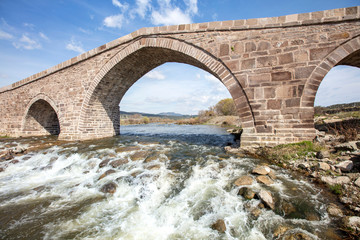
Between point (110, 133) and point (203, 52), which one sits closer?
point (203, 52)

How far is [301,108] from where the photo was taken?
5.52 metres

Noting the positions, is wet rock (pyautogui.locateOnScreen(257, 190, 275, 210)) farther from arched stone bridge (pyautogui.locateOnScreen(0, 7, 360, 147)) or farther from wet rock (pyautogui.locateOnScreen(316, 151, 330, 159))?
arched stone bridge (pyautogui.locateOnScreen(0, 7, 360, 147))

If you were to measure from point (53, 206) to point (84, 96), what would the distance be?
778cm

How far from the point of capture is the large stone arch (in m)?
6.37

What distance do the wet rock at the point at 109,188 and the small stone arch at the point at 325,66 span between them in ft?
19.7

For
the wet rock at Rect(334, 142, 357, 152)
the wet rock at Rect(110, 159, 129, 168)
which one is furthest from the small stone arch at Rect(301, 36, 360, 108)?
the wet rock at Rect(110, 159, 129, 168)

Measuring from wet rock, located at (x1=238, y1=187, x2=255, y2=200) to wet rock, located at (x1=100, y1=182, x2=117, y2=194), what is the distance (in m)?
2.57

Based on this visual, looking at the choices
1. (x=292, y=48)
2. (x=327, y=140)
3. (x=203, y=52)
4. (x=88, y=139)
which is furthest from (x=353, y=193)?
(x=88, y=139)

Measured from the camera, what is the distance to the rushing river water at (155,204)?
2389mm

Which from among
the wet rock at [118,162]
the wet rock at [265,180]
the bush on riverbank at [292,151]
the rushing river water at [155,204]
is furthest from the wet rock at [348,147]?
the wet rock at [118,162]

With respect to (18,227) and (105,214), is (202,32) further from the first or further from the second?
(18,227)

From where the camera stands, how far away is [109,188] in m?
3.66

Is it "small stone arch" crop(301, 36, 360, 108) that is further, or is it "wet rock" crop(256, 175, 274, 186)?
"small stone arch" crop(301, 36, 360, 108)

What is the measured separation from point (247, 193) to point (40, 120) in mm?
16212
